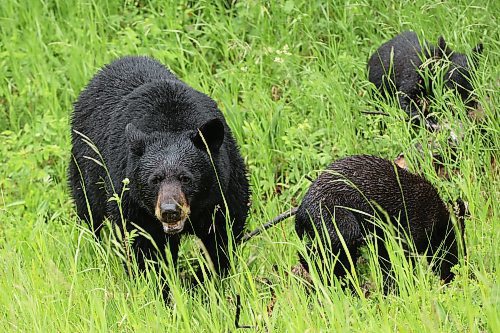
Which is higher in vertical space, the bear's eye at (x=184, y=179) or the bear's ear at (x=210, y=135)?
the bear's ear at (x=210, y=135)

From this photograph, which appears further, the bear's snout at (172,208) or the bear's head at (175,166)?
the bear's head at (175,166)

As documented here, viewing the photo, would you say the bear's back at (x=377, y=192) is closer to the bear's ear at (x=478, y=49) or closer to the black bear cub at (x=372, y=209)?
the black bear cub at (x=372, y=209)

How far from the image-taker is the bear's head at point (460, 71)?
7.26m

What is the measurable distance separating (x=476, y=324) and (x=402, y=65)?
4331 mm

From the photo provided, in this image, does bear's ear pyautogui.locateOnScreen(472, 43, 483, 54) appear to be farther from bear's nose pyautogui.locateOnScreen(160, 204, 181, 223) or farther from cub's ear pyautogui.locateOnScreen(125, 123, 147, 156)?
bear's nose pyautogui.locateOnScreen(160, 204, 181, 223)

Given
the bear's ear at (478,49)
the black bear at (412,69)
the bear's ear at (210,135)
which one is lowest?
the black bear at (412,69)

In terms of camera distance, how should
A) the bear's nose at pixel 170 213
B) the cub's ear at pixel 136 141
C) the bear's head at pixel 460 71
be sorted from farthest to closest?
1. the bear's head at pixel 460 71
2. the cub's ear at pixel 136 141
3. the bear's nose at pixel 170 213

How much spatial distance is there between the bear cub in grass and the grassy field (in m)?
0.26

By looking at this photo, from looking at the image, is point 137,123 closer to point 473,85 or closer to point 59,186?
point 59,186

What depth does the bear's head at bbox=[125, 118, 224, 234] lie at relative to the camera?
5.14 m

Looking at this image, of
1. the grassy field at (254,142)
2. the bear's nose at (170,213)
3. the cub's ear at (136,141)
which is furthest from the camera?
the cub's ear at (136,141)

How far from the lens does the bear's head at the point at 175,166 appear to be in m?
5.14

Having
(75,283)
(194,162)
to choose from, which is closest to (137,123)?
(194,162)

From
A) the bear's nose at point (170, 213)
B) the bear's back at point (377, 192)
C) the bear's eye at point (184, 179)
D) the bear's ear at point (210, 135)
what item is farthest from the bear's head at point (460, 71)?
the bear's nose at point (170, 213)
